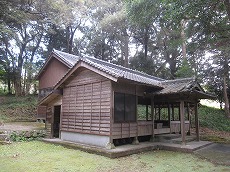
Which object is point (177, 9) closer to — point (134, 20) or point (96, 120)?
point (134, 20)

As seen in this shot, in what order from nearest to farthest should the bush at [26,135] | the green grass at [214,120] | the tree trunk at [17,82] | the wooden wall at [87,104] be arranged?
the wooden wall at [87,104]
the bush at [26,135]
the green grass at [214,120]
the tree trunk at [17,82]

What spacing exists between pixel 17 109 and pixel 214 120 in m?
20.0

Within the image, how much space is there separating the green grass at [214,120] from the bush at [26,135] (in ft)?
47.1

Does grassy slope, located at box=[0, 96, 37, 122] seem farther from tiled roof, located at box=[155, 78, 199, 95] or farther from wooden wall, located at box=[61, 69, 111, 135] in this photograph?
tiled roof, located at box=[155, 78, 199, 95]

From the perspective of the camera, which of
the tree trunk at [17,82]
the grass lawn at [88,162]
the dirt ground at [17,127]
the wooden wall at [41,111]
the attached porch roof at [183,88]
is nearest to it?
the grass lawn at [88,162]

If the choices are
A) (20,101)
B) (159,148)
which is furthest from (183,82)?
(20,101)

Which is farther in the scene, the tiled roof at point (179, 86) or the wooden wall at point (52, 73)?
the wooden wall at point (52, 73)

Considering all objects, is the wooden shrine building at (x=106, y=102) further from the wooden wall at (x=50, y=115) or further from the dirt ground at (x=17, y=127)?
the dirt ground at (x=17, y=127)

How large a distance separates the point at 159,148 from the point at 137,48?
2172 centimetres

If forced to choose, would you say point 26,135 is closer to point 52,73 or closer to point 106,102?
point 106,102

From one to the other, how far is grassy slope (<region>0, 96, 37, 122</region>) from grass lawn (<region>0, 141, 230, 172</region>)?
37.6ft

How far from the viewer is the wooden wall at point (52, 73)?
18.0 metres

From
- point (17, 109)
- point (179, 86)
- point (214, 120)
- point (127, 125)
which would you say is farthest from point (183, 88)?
point (17, 109)

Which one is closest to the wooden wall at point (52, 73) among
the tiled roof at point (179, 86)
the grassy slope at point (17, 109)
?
the grassy slope at point (17, 109)
